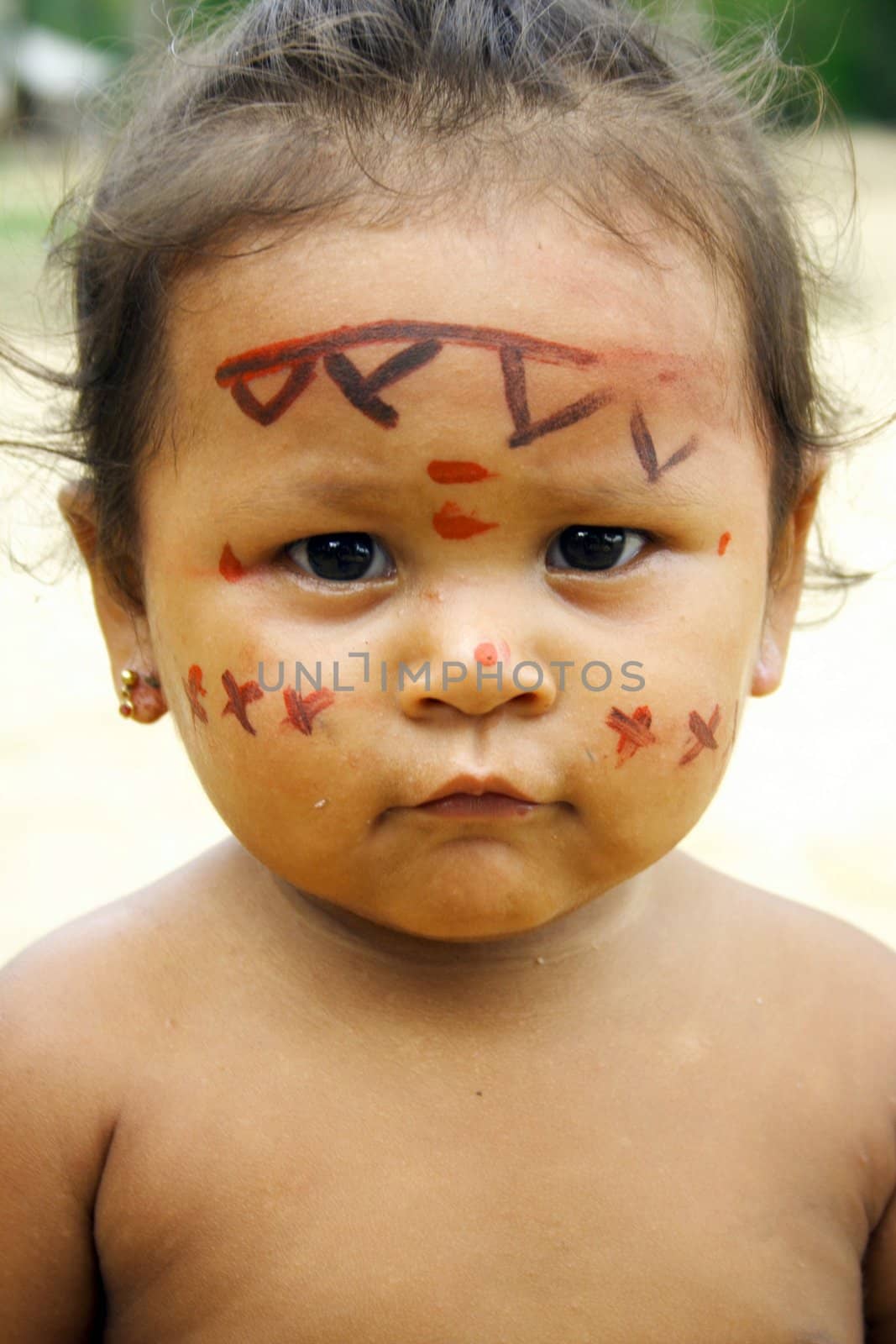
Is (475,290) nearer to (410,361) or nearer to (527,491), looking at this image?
(410,361)

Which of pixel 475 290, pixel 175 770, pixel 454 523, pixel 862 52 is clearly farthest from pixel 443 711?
pixel 862 52

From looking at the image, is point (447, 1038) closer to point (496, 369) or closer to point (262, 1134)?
point (262, 1134)

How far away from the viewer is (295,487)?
1.57 meters

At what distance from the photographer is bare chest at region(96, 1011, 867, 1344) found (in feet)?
5.49

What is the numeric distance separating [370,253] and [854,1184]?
4.06 ft

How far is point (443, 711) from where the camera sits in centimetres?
150

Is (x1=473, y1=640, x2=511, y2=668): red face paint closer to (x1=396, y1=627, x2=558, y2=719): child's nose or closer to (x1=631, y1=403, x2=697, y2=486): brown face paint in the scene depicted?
(x1=396, y1=627, x2=558, y2=719): child's nose

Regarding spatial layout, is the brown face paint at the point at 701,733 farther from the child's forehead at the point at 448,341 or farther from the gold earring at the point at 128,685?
the gold earring at the point at 128,685

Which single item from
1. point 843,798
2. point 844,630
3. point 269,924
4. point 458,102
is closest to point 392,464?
point 458,102

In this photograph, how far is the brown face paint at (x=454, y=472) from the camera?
1.52 m

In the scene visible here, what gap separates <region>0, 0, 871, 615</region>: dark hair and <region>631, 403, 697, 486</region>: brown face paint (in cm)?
18

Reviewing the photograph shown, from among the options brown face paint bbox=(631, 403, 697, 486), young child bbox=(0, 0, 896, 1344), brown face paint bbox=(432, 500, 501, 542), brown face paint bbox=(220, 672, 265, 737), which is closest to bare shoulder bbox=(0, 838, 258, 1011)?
young child bbox=(0, 0, 896, 1344)

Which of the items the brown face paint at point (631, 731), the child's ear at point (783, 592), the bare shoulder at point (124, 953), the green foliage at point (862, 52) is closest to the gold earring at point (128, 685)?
the bare shoulder at point (124, 953)

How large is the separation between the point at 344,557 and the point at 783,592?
67 centimetres
